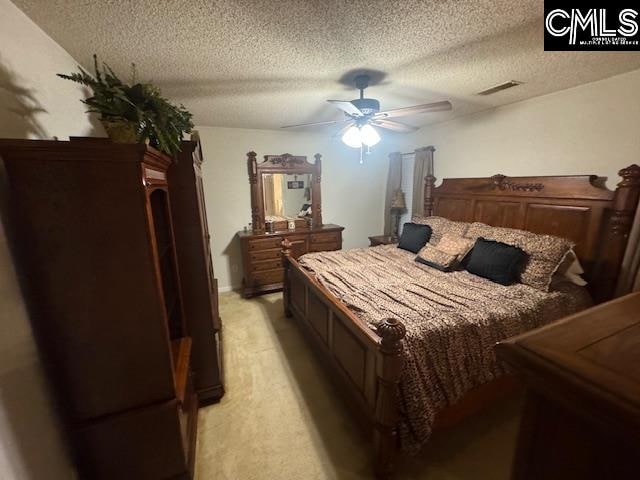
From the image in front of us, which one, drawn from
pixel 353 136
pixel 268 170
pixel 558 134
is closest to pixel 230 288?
pixel 268 170

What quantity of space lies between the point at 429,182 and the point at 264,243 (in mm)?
2409

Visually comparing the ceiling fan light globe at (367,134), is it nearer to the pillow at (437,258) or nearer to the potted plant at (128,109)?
the pillow at (437,258)

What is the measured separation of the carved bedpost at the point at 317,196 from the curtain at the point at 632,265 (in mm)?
3241

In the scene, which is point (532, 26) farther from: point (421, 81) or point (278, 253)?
point (278, 253)

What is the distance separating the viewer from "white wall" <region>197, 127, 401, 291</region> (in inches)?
145

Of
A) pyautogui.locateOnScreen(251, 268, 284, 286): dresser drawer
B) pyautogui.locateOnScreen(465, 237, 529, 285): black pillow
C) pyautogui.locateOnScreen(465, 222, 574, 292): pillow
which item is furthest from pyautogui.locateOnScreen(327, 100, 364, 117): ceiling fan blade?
pyautogui.locateOnScreen(251, 268, 284, 286): dresser drawer

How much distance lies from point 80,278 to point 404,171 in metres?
4.27

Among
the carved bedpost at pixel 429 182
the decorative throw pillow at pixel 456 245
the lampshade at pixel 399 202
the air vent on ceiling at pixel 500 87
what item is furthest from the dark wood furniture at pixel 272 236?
the air vent on ceiling at pixel 500 87

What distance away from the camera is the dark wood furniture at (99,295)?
94 cm

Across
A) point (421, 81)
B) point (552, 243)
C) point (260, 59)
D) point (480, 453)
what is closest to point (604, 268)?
point (552, 243)

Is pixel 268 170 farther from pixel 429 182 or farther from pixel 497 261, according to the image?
pixel 497 261

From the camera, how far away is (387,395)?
4.44 ft

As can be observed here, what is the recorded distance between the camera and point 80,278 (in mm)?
1009

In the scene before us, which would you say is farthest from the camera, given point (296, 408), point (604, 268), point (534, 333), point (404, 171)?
point (404, 171)
